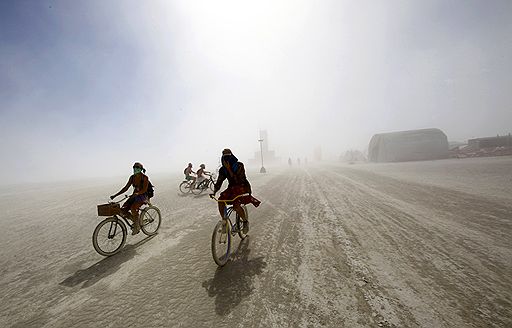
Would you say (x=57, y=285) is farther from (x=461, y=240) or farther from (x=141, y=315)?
(x=461, y=240)

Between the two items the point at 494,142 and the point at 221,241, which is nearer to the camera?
the point at 221,241

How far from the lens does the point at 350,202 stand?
789 centimetres

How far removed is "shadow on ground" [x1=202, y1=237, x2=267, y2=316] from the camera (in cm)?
276

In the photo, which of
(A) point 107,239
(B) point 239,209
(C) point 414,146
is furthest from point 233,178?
(C) point 414,146

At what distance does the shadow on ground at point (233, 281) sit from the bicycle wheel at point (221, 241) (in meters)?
0.15

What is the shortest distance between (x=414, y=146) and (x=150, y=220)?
49.4 m

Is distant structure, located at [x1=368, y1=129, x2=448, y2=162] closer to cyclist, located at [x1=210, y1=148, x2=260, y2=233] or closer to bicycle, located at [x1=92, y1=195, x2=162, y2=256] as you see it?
cyclist, located at [x1=210, y1=148, x2=260, y2=233]

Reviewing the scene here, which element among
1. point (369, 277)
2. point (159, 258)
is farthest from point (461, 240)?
point (159, 258)

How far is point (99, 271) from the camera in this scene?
3906 millimetres

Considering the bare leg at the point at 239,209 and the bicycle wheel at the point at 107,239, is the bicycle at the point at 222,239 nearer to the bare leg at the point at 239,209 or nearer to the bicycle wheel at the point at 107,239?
the bare leg at the point at 239,209

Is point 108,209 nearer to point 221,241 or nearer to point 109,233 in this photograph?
point 109,233

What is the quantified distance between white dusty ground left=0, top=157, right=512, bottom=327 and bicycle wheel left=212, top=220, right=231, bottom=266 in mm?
211

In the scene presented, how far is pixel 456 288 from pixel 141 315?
166 inches

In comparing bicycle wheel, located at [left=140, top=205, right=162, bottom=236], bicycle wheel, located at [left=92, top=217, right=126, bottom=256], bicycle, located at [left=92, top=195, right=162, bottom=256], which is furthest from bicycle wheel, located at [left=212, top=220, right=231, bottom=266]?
bicycle wheel, located at [left=140, top=205, right=162, bottom=236]
